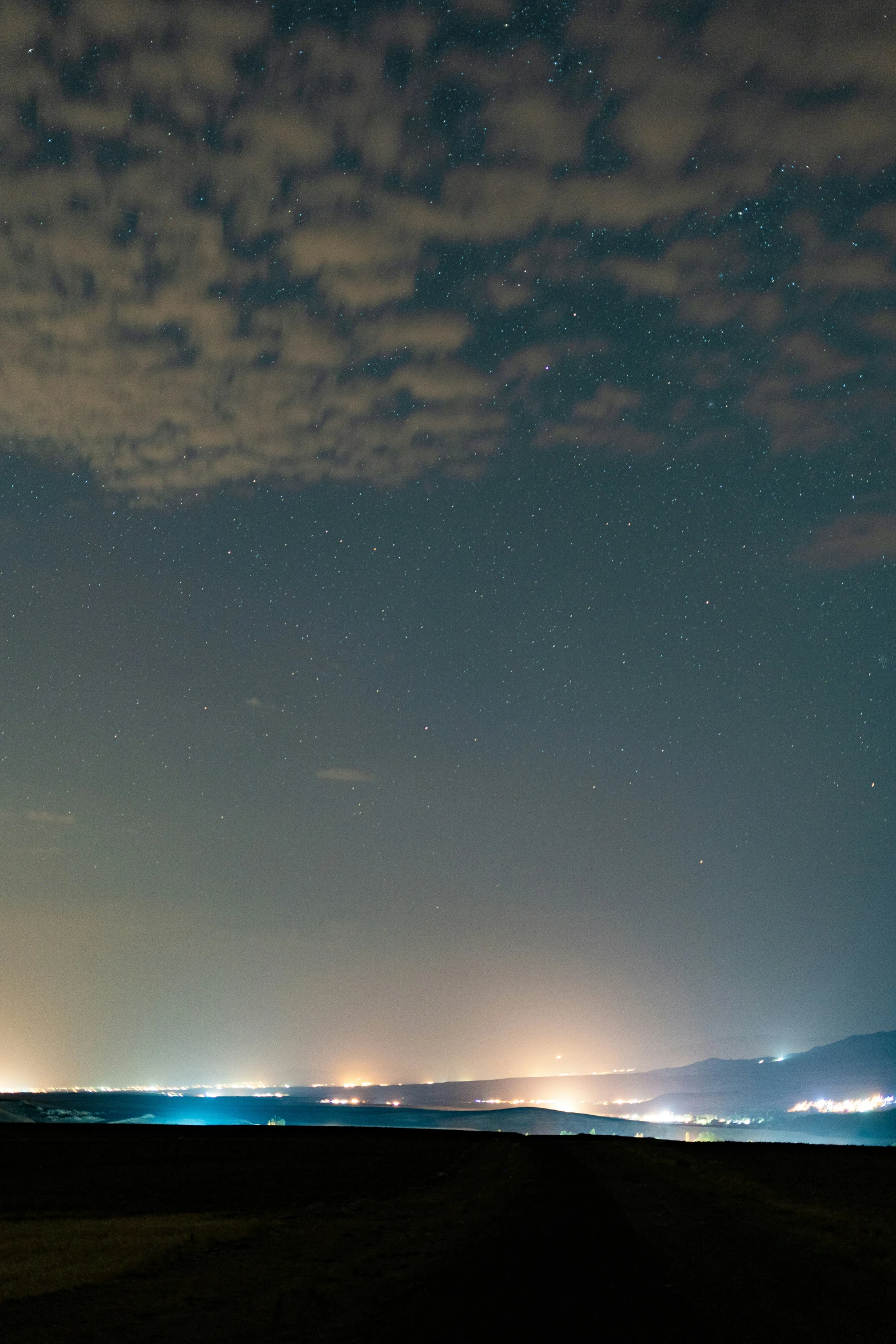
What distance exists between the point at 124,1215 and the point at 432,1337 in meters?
12.4

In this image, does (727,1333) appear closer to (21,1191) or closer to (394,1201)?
(394,1201)

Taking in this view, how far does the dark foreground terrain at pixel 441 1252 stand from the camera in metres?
9.40

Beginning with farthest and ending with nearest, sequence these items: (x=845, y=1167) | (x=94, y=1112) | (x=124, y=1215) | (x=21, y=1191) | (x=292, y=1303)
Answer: (x=94, y=1112)
(x=845, y=1167)
(x=21, y=1191)
(x=124, y=1215)
(x=292, y=1303)

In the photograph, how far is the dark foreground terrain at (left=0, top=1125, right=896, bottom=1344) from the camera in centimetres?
940

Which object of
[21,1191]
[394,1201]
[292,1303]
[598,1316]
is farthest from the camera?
[21,1191]

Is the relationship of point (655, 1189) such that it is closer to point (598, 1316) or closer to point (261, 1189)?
point (261, 1189)

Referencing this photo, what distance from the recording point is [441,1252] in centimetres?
1373

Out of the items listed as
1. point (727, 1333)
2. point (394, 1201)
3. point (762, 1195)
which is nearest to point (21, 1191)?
point (394, 1201)

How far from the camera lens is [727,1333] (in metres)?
8.79

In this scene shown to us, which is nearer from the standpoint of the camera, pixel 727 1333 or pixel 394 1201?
pixel 727 1333

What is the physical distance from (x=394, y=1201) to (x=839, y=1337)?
13842 millimetres

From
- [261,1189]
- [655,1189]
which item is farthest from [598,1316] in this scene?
[261,1189]

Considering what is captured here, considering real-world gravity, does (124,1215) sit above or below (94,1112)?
above

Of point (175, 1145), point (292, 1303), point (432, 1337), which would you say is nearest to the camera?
point (432, 1337)
